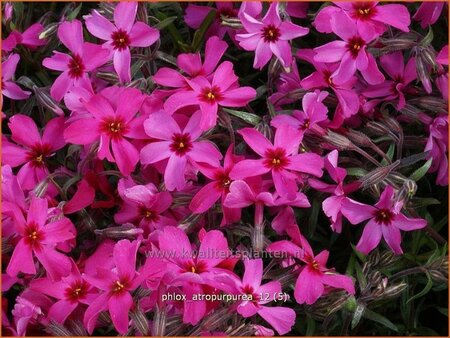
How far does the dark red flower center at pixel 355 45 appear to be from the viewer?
1.11 m

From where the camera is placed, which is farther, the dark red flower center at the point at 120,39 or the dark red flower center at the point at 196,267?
the dark red flower center at the point at 120,39

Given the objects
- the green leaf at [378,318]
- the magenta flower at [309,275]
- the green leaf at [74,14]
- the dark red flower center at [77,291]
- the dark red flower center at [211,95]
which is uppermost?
the green leaf at [74,14]

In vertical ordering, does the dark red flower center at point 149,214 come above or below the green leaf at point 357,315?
above

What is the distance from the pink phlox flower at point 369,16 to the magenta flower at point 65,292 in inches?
20.1

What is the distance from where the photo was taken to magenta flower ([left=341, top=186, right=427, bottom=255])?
1.08 metres

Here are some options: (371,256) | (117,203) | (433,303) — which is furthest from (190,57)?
(433,303)

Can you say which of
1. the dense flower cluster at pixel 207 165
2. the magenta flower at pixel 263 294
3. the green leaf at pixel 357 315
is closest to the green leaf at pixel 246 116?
the dense flower cluster at pixel 207 165

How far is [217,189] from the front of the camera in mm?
1062

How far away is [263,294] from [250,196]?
0.46 ft

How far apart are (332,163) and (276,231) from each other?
0.43 ft

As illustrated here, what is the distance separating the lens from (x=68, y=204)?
43.6 inches

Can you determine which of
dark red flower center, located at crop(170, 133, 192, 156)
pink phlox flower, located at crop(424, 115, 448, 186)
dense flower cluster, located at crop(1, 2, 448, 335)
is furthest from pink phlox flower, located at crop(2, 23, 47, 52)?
pink phlox flower, located at crop(424, 115, 448, 186)

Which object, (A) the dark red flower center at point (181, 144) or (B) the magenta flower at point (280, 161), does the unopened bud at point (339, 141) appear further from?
(A) the dark red flower center at point (181, 144)

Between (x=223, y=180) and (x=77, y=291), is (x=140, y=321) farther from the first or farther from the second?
(x=223, y=180)
